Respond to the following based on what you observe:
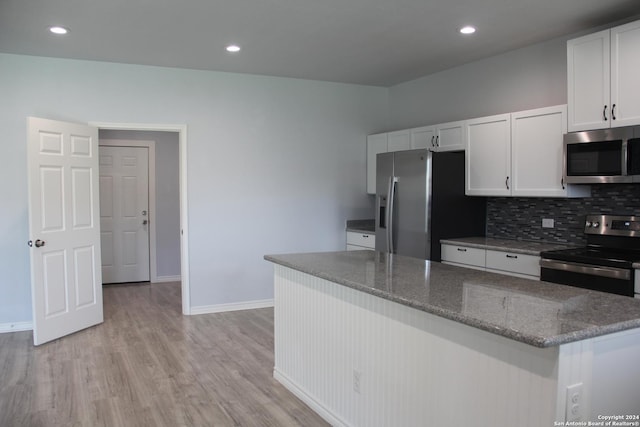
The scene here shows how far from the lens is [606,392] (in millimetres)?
1718

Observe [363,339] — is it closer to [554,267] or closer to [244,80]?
[554,267]

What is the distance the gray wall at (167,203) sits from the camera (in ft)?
23.8

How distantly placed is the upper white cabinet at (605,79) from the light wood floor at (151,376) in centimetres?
280

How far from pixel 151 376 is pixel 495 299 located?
2610 millimetres

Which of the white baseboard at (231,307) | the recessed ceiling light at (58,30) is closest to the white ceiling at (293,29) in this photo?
the recessed ceiling light at (58,30)

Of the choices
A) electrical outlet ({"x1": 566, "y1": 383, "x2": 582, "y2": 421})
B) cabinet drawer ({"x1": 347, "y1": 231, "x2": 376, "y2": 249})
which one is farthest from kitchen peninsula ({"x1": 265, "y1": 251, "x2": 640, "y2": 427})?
cabinet drawer ({"x1": 347, "y1": 231, "x2": 376, "y2": 249})

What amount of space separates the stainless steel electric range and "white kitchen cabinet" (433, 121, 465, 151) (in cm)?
134

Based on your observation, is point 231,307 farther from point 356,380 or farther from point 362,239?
point 356,380

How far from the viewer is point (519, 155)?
419cm

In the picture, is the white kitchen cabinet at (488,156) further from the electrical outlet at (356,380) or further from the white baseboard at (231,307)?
the white baseboard at (231,307)

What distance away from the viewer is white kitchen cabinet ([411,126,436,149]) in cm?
511

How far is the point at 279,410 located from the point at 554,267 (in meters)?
2.18

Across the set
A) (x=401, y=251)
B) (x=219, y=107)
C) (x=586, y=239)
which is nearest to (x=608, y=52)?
(x=586, y=239)

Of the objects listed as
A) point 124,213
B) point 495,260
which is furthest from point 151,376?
point 124,213
